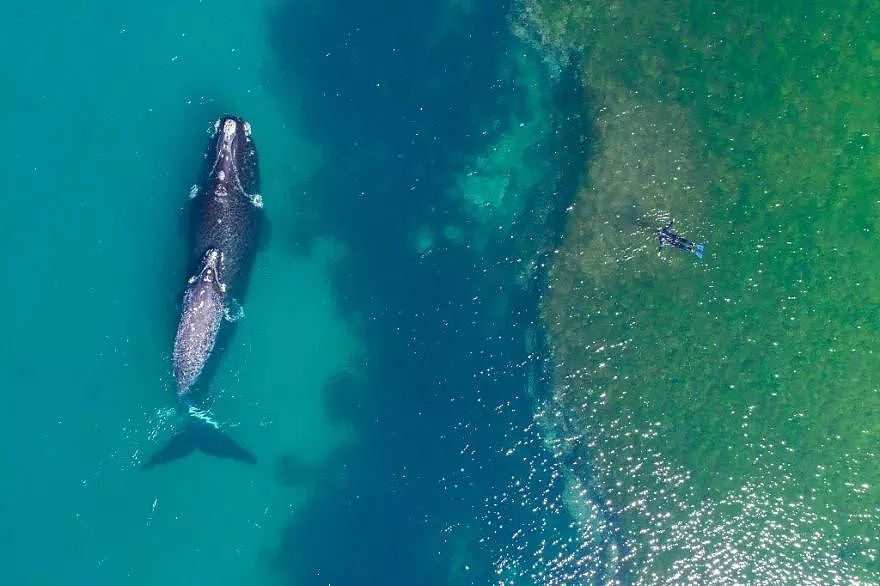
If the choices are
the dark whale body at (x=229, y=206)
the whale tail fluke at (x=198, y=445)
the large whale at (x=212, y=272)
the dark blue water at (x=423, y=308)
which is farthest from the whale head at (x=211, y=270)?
the whale tail fluke at (x=198, y=445)

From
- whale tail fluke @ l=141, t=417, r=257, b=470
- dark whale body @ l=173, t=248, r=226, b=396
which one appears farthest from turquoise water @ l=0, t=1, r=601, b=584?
dark whale body @ l=173, t=248, r=226, b=396

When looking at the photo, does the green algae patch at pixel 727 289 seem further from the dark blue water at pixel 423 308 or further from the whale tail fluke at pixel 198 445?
the whale tail fluke at pixel 198 445

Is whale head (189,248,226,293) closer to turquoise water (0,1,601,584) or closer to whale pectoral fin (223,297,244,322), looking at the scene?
whale pectoral fin (223,297,244,322)

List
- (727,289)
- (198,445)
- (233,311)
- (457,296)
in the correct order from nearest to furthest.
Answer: (198,445)
(233,311)
(457,296)
(727,289)

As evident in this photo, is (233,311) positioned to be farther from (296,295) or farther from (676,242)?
(676,242)

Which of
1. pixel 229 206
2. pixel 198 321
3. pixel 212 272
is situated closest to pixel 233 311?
pixel 198 321

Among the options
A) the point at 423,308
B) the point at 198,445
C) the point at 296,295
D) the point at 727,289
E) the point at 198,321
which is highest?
the point at 727,289
